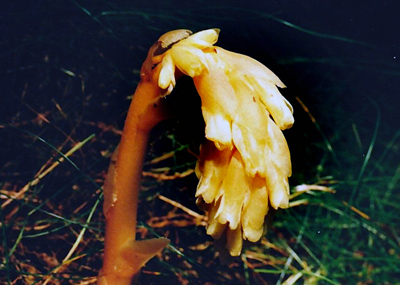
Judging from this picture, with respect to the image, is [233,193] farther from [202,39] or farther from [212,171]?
[202,39]

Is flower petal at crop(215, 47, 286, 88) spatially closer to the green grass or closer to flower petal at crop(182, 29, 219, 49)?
flower petal at crop(182, 29, 219, 49)

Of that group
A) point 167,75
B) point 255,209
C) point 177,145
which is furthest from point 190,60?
point 177,145

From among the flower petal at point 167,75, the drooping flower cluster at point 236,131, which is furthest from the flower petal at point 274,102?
the flower petal at point 167,75

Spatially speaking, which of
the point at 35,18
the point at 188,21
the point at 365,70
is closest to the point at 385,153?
the point at 365,70

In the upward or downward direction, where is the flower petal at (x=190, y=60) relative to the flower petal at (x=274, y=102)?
upward

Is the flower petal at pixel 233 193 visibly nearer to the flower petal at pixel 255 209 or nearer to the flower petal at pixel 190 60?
the flower petal at pixel 255 209
